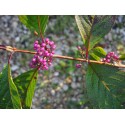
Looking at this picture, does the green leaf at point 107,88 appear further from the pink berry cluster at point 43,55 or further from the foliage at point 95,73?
the pink berry cluster at point 43,55

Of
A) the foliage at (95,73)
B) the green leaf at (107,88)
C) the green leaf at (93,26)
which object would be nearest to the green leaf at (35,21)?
the foliage at (95,73)

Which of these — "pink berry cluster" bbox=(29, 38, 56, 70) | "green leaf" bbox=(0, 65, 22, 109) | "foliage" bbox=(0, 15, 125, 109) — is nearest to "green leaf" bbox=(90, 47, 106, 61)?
"foliage" bbox=(0, 15, 125, 109)

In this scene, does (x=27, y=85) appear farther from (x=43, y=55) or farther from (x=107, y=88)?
(x=107, y=88)

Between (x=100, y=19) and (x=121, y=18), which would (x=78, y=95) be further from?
(x=100, y=19)

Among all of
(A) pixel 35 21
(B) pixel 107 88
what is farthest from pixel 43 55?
(B) pixel 107 88

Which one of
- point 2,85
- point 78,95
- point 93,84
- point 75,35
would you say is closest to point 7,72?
point 2,85

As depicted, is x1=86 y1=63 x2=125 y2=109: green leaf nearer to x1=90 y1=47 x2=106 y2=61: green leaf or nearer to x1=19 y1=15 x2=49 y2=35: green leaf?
x1=90 y1=47 x2=106 y2=61: green leaf
